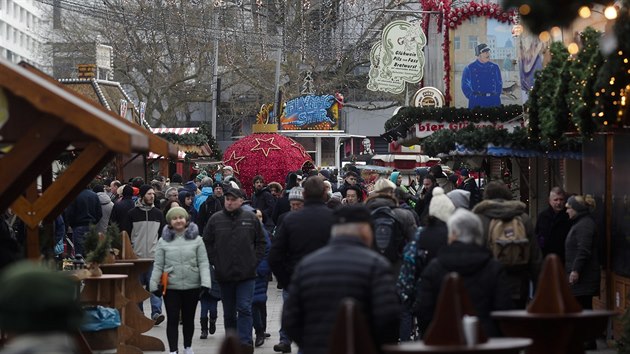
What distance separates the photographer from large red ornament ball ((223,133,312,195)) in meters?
32.9

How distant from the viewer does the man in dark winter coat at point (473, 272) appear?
8922 millimetres

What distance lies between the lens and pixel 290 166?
108ft

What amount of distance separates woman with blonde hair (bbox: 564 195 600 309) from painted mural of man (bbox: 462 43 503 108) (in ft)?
34.7

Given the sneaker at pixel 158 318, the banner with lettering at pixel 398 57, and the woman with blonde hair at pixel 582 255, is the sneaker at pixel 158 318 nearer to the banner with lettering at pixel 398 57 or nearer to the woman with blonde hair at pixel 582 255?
the woman with blonde hair at pixel 582 255

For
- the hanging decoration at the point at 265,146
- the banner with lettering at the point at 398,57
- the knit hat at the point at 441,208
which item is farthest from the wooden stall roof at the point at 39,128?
the hanging decoration at the point at 265,146

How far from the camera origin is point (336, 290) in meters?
7.81

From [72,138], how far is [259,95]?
53616 millimetres

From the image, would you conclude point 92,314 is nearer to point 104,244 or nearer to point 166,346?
point 104,244

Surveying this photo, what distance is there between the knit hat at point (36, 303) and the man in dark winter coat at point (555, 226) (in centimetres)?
1047

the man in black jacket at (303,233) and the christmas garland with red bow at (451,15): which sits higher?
the christmas garland with red bow at (451,15)

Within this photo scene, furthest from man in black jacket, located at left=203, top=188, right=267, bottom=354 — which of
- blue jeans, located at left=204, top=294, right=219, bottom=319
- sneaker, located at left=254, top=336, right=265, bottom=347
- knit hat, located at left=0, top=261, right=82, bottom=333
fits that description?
knit hat, located at left=0, top=261, right=82, bottom=333

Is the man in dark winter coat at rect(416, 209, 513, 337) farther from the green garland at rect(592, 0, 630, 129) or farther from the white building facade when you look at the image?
the white building facade

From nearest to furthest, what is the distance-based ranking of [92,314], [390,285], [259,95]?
1. [390,285]
2. [92,314]
3. [259,95]

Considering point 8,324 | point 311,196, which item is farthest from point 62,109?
point 311,196
